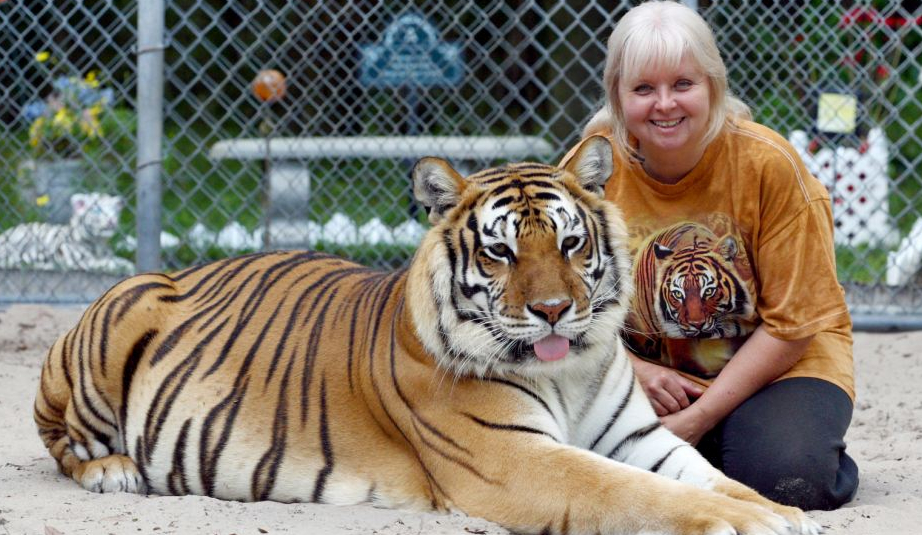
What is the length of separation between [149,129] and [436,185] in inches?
93.6

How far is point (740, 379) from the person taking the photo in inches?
130

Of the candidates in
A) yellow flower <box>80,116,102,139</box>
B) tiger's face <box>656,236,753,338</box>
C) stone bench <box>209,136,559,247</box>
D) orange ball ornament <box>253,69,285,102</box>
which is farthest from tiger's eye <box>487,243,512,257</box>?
yellow flower <box>80,116,102,139</box>

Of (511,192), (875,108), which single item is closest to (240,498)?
(511,192)

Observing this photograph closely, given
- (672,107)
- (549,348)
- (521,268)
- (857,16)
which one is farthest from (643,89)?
(857,16)

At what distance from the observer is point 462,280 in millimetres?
2912

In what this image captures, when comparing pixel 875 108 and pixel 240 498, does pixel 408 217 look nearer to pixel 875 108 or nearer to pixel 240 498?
pixel 875 108

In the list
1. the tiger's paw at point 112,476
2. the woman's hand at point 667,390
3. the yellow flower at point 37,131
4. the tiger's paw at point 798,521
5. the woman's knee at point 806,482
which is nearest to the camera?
the tiger's paw at point 798,521

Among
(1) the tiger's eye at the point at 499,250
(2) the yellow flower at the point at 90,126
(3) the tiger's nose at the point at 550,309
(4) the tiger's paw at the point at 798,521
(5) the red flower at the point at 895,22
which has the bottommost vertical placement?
(4) the tiger's paw at the point at 798,521

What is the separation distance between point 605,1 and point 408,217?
77.9 inches

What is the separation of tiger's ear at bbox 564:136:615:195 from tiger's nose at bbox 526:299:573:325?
40 cm

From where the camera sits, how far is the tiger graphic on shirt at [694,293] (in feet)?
10.9

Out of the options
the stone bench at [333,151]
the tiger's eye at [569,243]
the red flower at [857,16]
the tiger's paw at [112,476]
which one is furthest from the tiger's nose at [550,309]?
the stone bench at [333,151]

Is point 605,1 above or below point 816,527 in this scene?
above

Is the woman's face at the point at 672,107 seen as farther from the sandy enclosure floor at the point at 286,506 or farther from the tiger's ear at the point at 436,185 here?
the sandy enclosure floor at the point at 286,506
